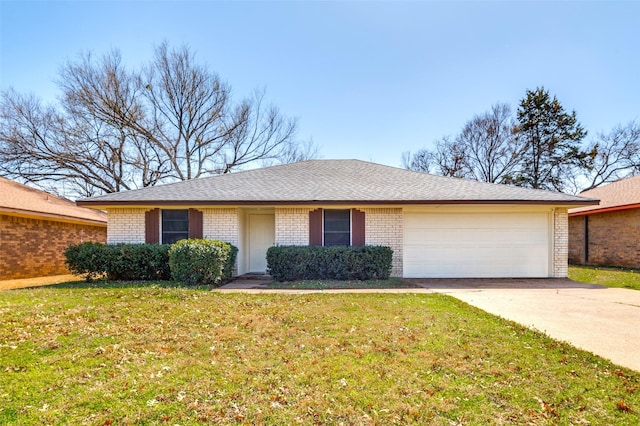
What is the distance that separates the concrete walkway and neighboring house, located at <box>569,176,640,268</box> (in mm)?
5558

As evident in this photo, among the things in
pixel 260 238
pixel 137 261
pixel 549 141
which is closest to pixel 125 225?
pixel 137 261

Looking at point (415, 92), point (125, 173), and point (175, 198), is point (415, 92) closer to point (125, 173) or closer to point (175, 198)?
point (175, 198)

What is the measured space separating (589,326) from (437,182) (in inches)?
296

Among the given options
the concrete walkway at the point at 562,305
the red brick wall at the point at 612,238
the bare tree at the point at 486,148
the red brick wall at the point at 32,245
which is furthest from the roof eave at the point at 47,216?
the bare tree at the point at 486,148

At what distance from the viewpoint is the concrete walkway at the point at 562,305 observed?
454 cm

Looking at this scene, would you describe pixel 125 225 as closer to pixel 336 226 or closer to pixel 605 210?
pixel 336 226

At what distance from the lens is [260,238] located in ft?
39.8

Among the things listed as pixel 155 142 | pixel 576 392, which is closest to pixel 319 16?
pixel 576 392

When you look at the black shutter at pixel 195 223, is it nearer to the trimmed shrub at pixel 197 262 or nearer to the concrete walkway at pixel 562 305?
the trimmed shrub at pixel 197 262

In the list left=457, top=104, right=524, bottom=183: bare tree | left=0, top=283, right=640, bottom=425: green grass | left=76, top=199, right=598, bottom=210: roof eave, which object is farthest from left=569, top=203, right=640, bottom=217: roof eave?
left=457, top=104, right=524, bottom=183: bare tree

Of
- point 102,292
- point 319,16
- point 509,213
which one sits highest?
point 319,16

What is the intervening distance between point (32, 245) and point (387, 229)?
1205 centimetres

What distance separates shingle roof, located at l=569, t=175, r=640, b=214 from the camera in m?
13.3

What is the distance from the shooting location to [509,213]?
10.9 m
